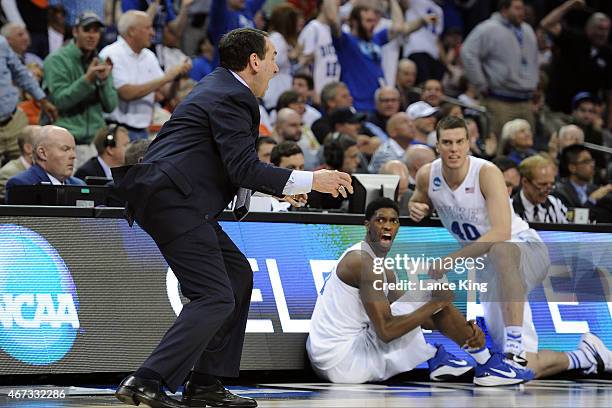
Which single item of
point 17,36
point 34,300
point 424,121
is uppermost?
point 17,36

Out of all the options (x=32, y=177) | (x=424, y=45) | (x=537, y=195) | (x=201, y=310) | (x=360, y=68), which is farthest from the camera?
(x=424, y=45)

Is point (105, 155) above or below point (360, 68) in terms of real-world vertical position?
below

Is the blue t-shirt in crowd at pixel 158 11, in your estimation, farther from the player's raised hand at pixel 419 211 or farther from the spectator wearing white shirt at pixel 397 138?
the player's raised hand at pixel 419 211

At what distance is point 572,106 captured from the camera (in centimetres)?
1741

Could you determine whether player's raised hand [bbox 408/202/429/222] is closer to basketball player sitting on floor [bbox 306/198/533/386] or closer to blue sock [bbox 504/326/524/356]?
basketball player sitting on floor [bbox 306/198/533/386]

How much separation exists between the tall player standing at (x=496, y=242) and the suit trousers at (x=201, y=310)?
8.41ft

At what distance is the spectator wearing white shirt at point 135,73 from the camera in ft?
38.1

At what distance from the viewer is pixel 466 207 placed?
28.8ft

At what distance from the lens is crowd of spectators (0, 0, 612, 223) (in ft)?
35.9

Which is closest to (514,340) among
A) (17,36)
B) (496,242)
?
(496,242)

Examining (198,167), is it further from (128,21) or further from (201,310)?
(128,21)

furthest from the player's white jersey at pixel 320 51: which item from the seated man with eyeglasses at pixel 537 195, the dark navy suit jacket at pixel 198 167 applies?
the dark navy suit jacket at pixel 198 167

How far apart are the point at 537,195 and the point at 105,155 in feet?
13.1

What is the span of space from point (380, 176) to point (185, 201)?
3.32 metres
